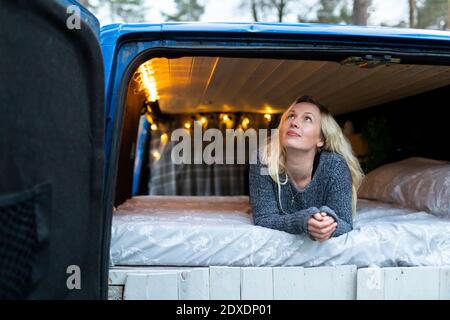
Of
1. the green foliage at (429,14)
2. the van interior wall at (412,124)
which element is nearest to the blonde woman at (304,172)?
the van interior wall at (412,124)

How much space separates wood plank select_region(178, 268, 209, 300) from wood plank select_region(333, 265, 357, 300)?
1.95 feet

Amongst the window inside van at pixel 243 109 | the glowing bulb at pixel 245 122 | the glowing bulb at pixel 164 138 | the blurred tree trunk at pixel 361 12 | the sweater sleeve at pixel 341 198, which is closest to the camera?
the sweater sleeve at pixel 341 198

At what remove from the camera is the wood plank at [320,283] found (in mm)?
2072

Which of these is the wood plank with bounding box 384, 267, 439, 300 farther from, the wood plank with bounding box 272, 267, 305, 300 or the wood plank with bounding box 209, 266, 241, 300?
the wood plank with bounding box 209, 266, 241, 300

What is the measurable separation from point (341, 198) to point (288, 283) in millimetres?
563

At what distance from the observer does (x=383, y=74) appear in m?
3.04

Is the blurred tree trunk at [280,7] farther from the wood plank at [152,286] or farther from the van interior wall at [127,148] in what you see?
the wood plank at [152,286]

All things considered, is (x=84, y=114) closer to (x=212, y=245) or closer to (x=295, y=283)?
(x=212, y=245)

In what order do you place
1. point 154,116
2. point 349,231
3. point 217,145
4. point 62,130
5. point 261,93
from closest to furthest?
point 62,130, point 349,231, point 261,93, point 154,116, point 217,145

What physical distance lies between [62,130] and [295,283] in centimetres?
127

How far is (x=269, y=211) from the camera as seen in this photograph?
2400mm

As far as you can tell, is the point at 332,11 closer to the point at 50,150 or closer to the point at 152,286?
the point at 152,286

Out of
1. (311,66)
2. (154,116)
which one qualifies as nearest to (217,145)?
(154,116)

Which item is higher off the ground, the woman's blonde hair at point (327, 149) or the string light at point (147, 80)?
the string light at point (147, 80)
